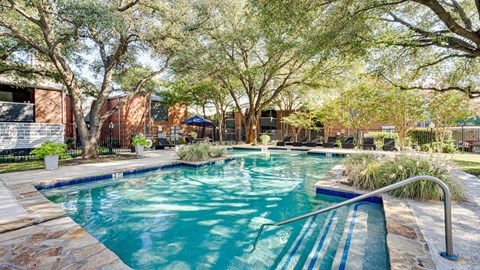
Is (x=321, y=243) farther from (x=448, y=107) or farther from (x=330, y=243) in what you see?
(x=448, y=107)

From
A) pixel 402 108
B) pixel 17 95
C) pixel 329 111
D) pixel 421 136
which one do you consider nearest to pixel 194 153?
pixel 402 108

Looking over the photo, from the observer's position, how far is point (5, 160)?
978cm

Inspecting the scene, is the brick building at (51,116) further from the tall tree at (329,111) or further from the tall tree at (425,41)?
the tall tree at (425,41)

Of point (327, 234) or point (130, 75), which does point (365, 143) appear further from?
point (130, 75)

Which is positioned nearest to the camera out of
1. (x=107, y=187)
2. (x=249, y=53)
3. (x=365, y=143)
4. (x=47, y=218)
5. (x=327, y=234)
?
(x=47, y=218)

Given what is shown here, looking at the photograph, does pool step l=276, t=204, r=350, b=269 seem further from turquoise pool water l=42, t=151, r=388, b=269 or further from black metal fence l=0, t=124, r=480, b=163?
black metal fence l=0, t=124, r=480, b=163

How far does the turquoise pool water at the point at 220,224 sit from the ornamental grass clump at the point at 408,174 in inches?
26.0

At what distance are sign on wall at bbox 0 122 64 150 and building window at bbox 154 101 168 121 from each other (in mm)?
9701

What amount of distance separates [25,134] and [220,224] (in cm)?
1095

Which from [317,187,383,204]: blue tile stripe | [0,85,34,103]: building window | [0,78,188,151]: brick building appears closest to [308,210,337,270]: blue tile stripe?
[317,187,383,204]: blue tile stripe

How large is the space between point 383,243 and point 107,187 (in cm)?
642

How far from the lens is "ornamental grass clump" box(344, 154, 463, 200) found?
4344 mm

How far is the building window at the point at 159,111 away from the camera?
20.5 meters

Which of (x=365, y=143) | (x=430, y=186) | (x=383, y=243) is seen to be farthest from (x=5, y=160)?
(x=365, y=143)
